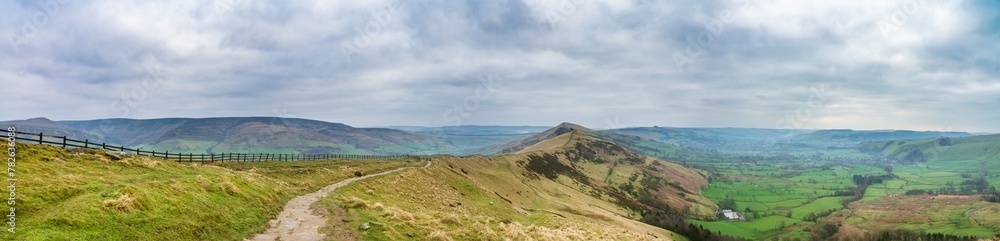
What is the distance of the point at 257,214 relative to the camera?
1216 inches

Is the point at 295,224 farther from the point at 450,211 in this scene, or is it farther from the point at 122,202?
the point at 450,211

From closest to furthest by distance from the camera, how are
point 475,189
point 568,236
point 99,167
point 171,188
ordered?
point 171,188 → point 99,167 → point 568,236 → point 475,189

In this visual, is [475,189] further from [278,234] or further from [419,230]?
[278,234]

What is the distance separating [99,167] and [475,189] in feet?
159

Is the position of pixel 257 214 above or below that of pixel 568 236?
above

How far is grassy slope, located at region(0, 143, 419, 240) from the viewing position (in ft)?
63.6

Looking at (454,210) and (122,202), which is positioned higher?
(122,202)

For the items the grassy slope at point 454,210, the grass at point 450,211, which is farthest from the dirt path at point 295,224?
the grassy slope at point 454,210

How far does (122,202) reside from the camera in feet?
71.8

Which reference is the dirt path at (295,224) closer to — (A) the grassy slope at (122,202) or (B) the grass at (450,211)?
(A) the grassy slope at (122,202)

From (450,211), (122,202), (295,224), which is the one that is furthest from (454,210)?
(122,202)

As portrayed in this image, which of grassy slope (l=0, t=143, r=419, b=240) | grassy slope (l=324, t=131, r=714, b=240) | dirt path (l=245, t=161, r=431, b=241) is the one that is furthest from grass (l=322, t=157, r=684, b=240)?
grassy slope (l=0, t=143, r=419, b=240)

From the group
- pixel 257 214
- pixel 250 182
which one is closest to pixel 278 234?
pixel 257 214

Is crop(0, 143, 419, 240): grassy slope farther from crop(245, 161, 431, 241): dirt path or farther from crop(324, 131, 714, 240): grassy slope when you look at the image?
crop(324, 131, 714, 240): grassy slope
